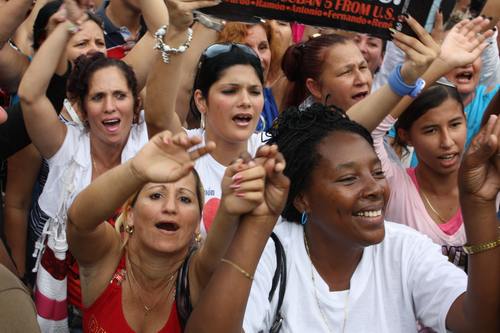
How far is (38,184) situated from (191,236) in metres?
1.72

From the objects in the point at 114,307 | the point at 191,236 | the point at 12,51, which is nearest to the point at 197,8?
the point at 191,236

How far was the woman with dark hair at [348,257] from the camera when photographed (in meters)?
2.65

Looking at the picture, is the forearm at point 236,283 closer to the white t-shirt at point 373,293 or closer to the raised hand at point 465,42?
the white t-shirt at point 373,293

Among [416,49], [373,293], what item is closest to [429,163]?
[416,49]

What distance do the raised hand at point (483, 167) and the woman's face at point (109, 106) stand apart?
6.63ft

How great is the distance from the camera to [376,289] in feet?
9.64

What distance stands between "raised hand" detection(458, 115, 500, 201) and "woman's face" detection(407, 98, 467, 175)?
4.04 ft

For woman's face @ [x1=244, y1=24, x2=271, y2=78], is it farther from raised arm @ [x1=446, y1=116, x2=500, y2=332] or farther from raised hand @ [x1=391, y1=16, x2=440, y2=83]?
raised arm @ [x1=446, y1=116, x2=500, y2=332]

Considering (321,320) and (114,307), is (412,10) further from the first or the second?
(114,307)

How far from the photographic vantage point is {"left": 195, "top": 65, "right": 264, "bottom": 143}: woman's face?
4027 millimetres

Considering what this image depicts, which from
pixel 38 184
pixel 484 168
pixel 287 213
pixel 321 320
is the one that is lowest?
pixel 38 184

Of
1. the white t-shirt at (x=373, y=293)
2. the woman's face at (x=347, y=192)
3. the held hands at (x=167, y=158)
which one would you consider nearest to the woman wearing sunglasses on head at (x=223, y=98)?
the woman's face at (x=347, y=192)

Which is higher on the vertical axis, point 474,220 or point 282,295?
point 474,220

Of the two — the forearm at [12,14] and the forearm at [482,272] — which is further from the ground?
the forearm at [12,14]
